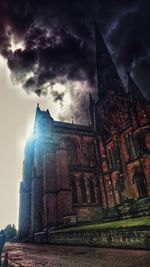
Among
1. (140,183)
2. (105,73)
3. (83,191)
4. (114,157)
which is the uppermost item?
(105,73)

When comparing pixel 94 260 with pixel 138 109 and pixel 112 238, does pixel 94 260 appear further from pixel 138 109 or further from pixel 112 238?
pixel 138 109

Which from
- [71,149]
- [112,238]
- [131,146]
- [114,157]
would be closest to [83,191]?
[114,157]

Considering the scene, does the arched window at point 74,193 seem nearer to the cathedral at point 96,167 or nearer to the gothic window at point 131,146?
the cathedral at point 96,167

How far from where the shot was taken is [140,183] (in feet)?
68.8

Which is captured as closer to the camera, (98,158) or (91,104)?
(98,158)

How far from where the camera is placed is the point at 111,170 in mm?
24844

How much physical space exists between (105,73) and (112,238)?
29654 millimetres

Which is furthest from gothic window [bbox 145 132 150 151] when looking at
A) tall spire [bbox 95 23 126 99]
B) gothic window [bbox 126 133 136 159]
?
tall spire [bbox 95 23 126 99]

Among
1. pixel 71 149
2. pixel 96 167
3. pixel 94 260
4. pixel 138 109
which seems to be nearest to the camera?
Result: pixel 94 260

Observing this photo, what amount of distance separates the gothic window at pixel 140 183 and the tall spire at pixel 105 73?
15143mm

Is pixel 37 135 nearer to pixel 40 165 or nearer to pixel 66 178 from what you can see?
pixel 40 165

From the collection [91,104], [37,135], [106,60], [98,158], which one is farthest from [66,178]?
[106,60]

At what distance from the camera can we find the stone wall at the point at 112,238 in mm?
7943

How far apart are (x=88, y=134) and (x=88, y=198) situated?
1053cm
